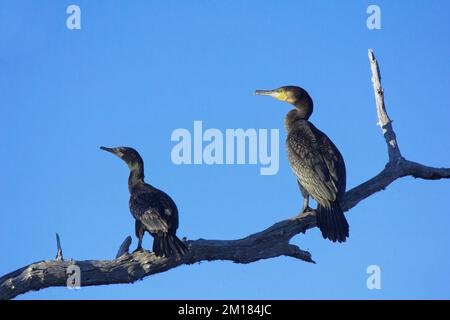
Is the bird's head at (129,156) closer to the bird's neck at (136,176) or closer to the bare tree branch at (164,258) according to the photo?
the bird's neck at (136,176)

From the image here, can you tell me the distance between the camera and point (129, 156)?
766 cm

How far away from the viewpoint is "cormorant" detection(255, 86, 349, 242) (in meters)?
6.83

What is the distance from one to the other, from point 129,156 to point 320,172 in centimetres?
206

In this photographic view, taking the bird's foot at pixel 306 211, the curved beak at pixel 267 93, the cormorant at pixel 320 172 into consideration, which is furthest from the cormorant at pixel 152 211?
the curved beak at pixel 267 93

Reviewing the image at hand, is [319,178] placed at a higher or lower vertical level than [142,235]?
higher

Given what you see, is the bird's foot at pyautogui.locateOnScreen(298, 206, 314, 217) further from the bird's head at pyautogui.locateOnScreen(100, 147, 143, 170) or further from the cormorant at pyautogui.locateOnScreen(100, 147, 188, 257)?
the bird's head at pyautogui.locateOnScreen(100, 147, 143, 170)

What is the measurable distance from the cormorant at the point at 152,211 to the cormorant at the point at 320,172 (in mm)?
1385

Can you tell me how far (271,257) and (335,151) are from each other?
141 cm

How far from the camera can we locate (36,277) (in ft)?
20.4

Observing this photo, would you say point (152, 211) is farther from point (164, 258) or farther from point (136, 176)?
point (136, 176)

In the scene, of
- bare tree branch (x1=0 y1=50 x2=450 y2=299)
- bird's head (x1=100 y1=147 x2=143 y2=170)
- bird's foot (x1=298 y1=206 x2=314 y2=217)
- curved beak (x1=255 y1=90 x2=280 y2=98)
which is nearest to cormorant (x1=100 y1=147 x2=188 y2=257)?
bird's head (x1=100 y1=147 x2=143 y2=170)

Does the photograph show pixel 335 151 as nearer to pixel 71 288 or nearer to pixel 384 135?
pixel 384 135

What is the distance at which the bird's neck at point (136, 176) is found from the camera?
24.7 ft
